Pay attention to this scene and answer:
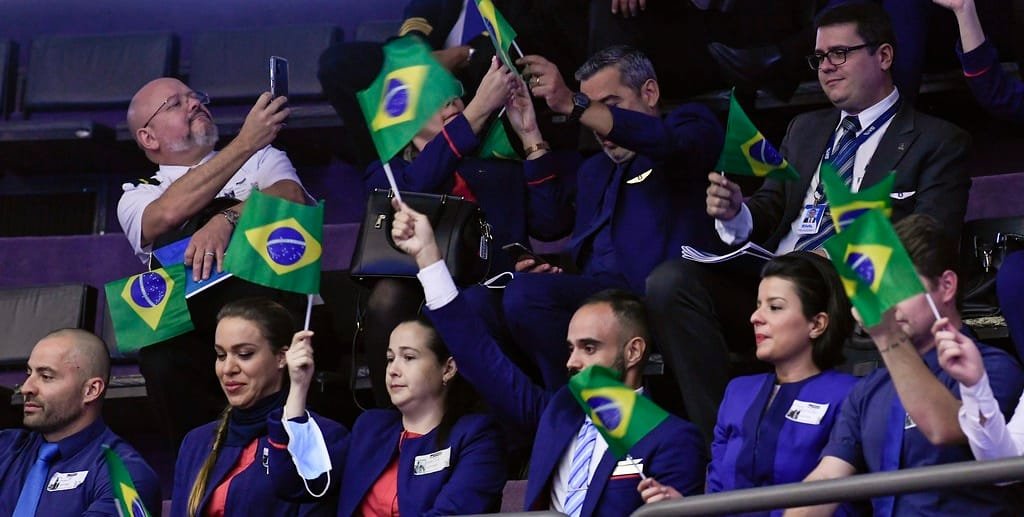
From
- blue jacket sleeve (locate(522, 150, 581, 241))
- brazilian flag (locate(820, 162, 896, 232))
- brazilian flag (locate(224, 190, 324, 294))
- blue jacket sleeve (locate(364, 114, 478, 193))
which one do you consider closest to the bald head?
brazilian flag (locate(224, 190, 324, 294))

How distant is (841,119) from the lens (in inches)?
149

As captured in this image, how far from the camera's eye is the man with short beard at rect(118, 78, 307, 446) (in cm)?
398

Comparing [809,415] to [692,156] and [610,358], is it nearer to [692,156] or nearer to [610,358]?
[610,358]

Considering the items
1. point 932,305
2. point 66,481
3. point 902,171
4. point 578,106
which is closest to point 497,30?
point 578,106

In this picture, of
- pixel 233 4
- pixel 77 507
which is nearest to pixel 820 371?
pixel 77 507

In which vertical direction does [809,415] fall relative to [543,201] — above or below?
below

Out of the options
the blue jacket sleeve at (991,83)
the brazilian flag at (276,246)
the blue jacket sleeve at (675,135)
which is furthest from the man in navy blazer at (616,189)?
the blue jacket sleeve at (991,83)

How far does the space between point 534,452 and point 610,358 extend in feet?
0.81

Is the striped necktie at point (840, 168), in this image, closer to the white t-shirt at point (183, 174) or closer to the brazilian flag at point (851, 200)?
the brazilian flag at point (851, 200)

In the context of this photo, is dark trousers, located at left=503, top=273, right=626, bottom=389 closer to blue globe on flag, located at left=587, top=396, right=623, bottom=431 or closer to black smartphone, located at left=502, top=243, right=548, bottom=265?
black smartphone, located at left=502, top=243, right=548, bottom=265

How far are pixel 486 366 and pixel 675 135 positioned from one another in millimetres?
682

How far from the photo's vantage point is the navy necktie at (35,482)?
3.72 meters

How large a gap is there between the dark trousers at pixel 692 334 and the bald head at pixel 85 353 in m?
1.38

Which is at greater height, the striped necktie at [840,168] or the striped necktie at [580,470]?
the striped necktie at [840,168]
